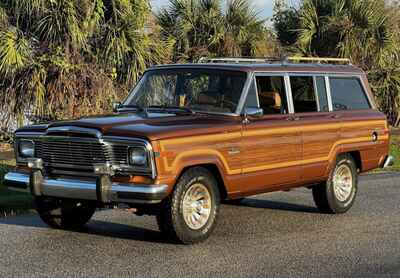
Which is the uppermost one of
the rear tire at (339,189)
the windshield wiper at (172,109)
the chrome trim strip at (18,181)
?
the windshield wiper at (172,109)

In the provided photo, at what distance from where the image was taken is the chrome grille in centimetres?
775

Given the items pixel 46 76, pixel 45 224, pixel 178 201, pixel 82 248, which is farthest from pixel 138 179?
pixel 46 76

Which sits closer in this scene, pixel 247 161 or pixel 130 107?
pixel 247 161

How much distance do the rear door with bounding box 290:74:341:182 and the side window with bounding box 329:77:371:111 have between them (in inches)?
7.1

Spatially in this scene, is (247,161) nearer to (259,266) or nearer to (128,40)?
(259,266)

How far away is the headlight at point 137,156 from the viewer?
297 inches

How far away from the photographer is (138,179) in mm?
7629

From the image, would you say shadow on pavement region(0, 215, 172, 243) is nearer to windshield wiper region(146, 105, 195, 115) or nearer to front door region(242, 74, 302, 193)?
front door region(242, 74, 302, 193)

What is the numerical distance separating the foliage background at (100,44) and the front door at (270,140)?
7.63 m

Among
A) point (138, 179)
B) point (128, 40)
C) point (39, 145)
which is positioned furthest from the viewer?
point (128, 40)

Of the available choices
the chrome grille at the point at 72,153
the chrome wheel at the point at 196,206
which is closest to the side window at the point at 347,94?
the chrome wheel at the point at 196,206

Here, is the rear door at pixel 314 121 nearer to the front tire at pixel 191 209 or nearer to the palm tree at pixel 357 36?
the front tire at pixel 191 209

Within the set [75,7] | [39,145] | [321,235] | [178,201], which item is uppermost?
[75,7]

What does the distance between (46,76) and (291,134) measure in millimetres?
8157
